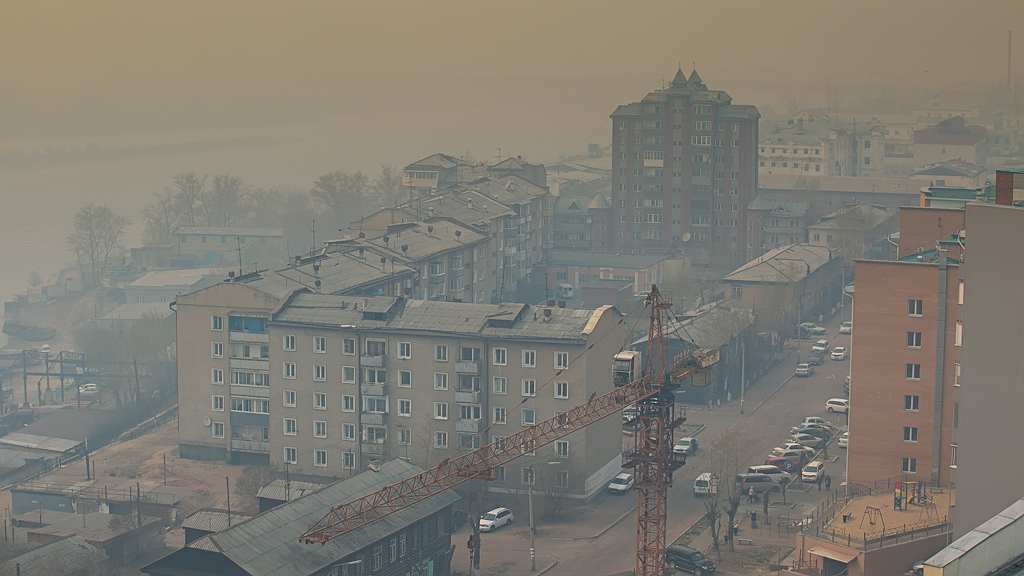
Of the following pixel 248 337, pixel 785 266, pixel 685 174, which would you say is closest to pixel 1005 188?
pixel 248 337

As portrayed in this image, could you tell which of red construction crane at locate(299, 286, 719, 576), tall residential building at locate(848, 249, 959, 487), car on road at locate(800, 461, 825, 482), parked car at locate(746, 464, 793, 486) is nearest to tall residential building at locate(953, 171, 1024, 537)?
red construction crane at locate(299, 286, 719, 576)

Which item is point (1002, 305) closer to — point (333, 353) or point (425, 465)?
point (425, 465)

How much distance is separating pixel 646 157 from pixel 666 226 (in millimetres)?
3426

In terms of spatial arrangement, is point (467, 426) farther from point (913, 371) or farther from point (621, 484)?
point (913, 371)

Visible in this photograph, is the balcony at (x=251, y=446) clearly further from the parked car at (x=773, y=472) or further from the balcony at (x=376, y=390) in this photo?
the parked car at (x=773, y=472)

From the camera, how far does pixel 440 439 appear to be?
35125 mm

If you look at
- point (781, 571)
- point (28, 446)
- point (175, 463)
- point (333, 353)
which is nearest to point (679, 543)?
point (781, 571)

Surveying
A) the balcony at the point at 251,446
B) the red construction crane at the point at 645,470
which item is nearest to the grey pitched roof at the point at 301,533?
the red construction crane at the point at 645,470

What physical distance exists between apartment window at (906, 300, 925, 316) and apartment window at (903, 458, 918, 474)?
3039 millimetres

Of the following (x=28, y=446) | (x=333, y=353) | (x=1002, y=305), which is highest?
(x=1002, y=305)

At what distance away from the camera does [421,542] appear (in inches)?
1123

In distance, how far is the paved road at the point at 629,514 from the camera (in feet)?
97.6

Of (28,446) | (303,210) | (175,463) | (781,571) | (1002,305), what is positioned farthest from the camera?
(303,210)

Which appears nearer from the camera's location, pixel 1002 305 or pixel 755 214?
pixel 1002 305
